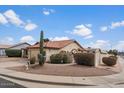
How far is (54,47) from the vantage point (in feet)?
112

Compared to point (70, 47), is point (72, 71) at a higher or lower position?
lower

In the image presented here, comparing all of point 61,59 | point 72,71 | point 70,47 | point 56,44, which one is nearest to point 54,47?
point 56,44

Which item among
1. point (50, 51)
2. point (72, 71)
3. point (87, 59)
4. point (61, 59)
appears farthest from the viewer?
point (50, 51)

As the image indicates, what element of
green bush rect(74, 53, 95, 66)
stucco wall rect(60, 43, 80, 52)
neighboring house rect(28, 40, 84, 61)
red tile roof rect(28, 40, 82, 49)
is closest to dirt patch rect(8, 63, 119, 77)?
green bush rect(74, 53, 95, 66)

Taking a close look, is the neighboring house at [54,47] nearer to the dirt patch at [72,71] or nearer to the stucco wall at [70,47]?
the stucco wall at [70,47]

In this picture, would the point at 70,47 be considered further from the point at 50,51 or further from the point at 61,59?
the point at 61,59

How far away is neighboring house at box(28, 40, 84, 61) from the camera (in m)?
33.4

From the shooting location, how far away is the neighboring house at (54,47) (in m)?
33.4

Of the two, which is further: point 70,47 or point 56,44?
point 70,47

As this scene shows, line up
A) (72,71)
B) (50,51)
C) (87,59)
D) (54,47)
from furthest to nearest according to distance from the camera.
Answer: (54,47) → (50,51) → (87,59) → (72,71)

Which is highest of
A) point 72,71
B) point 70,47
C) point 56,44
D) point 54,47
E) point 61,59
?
point 56,44

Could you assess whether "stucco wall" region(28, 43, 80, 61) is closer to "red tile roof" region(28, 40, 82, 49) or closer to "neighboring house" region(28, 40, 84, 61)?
"neighboring house" region(28, 40, 84, 61)

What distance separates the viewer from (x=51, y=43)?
115 feet
